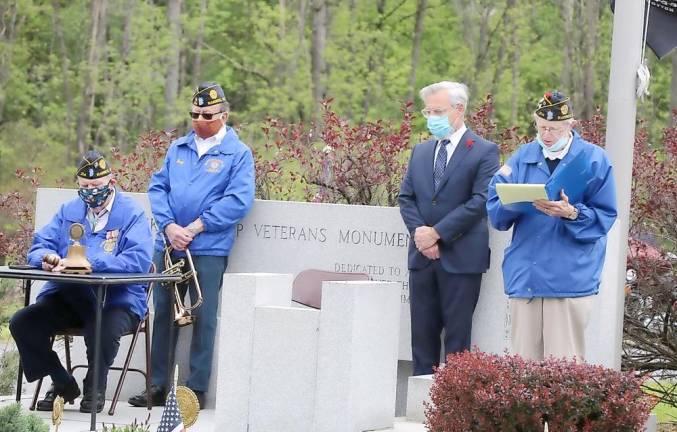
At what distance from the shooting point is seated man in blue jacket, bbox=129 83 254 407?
975 centimetres

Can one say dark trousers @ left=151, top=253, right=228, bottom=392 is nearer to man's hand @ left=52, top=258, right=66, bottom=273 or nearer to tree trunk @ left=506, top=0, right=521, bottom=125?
man's hand @ left=52, top=258, right=66, bottom=273

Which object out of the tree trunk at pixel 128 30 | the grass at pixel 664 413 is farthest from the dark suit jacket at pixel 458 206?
the tree trunk at pixel 128 30

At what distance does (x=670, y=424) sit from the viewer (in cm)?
1086

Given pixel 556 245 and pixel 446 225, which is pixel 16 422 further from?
pixel 446 225

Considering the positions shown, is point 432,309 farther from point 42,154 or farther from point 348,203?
point 42,154

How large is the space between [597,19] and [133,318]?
25990mm

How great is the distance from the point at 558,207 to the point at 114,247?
10.7ft

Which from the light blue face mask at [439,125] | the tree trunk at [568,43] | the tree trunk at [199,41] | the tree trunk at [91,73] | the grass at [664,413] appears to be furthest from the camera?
the tree trunk at [199,41]

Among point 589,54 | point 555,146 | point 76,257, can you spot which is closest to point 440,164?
point 555,146

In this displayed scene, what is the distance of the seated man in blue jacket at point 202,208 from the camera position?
9.75 metres

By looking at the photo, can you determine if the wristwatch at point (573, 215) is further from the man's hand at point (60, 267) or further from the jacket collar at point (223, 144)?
the man's hand at point (60, 267)

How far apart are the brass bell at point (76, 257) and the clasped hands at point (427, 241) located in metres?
2.17

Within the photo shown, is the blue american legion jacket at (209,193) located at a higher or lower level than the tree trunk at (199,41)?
lower

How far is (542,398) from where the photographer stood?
6.48 meters
